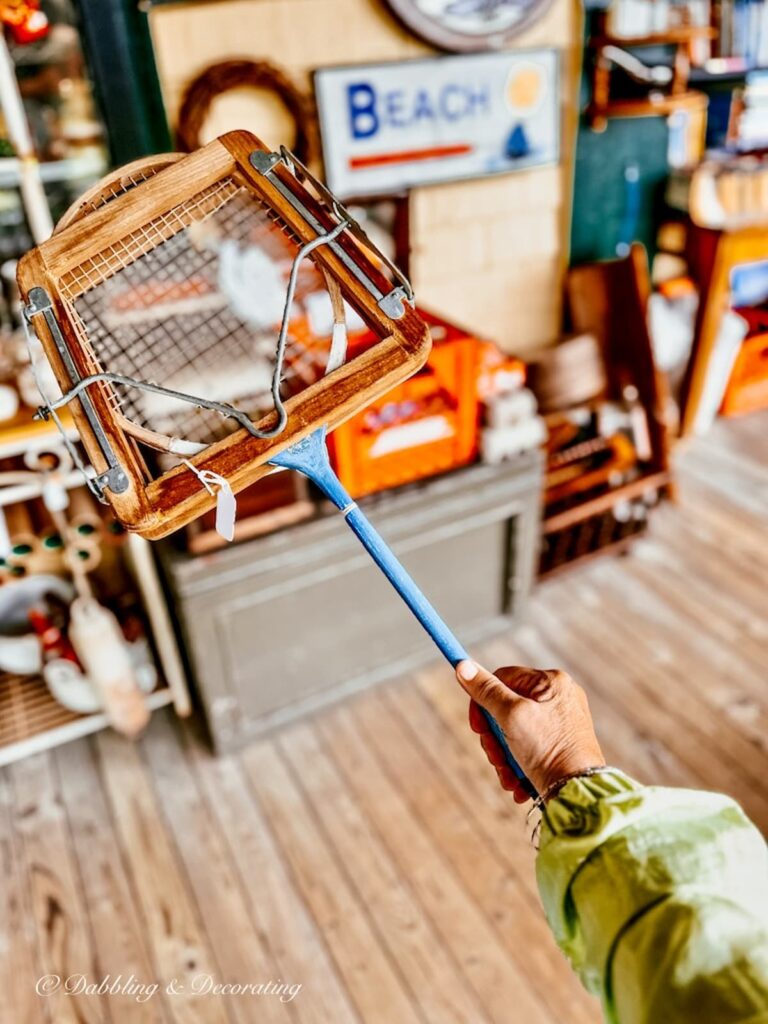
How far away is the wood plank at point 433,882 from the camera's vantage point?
1.58 metres

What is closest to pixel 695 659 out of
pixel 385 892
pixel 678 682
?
pixel 678 682

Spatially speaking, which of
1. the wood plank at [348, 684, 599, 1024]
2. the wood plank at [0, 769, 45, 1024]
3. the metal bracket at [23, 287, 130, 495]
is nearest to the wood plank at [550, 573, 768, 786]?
the wood plank at [348, 684, 599, 1024]

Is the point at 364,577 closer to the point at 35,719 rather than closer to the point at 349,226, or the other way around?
the point at 35,719

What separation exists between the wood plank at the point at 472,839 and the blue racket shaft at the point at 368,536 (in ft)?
2.89

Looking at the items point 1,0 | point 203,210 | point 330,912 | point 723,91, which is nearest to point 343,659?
point 330,912

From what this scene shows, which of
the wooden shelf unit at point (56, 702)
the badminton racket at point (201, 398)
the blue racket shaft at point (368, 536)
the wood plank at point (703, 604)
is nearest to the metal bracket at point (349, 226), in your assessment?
the badminton racket at point (201, 398)

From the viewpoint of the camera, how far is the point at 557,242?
2.89 m

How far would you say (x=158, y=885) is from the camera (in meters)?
1.79

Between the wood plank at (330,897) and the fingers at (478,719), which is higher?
the fingers at (478,719)

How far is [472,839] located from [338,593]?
693 mm

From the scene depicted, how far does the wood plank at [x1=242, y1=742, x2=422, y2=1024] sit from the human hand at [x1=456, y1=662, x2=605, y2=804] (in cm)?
90

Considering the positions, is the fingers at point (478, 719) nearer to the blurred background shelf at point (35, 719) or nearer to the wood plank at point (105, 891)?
the wood plank at point (105, 891)

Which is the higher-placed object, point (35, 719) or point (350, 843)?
point (35, 719)

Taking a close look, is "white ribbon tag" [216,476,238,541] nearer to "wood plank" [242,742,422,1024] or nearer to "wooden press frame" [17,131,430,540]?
"wooden press frame" [17,131,430,540]
